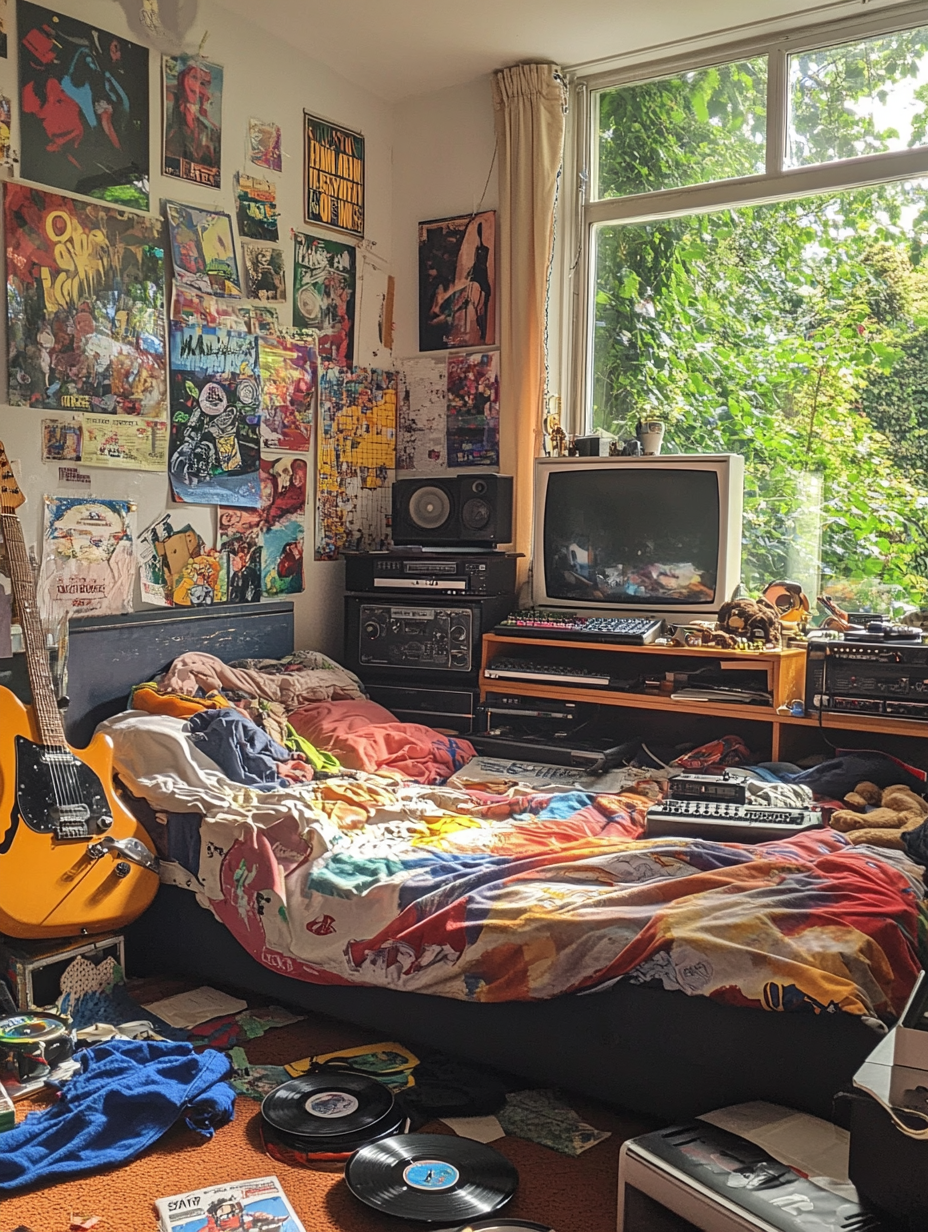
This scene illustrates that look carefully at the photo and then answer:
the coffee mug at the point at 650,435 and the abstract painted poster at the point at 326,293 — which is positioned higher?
the abstract painted poster at the point at 326,293

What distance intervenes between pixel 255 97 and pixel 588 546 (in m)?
1.82

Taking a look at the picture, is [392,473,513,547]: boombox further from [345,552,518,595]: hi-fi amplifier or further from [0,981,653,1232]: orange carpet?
[0,981,653,1232]: orange carpet

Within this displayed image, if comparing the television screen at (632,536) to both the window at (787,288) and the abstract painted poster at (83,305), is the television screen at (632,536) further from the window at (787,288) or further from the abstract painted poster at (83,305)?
the abstract painted poster at (83,305)

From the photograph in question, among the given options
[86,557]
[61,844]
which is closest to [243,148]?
[86,557]

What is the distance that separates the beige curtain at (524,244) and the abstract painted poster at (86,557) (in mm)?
1402

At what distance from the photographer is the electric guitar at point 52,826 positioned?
89.2 inches

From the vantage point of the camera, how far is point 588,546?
365cm

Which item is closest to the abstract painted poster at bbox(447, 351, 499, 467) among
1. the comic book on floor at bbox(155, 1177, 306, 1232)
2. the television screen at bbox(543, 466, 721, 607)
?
the television screen at bbox(543, 466, 721, 607)

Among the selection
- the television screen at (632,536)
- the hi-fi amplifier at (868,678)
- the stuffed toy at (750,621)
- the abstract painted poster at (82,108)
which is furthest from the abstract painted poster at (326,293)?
the hi-fi amplifier at (868,678)

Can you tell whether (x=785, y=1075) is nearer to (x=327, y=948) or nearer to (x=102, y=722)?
(x=327, y=948)

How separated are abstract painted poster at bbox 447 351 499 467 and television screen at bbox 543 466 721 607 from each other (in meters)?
0.44

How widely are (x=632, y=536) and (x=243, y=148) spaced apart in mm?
1773

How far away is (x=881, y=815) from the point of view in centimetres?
240

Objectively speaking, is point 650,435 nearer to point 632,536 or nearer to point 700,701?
point 632,536
